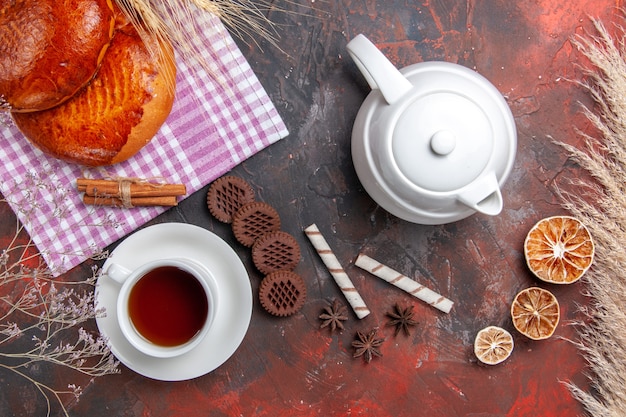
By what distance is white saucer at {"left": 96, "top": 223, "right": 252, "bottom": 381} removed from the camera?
1.37 meters

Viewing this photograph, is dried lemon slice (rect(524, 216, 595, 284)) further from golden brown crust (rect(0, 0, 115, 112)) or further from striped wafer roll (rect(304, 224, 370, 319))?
golden brown crust (rect(0, 0, 115, 112))

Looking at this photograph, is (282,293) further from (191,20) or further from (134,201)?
(191,20)

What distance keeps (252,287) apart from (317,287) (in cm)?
17

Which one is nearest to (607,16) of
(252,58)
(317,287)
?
(252,58)

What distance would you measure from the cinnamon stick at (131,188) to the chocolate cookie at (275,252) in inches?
9.2

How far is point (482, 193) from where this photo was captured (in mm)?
1193

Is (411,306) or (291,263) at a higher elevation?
(291,263)

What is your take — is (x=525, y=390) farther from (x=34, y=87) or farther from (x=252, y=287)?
(x=34, y=87)

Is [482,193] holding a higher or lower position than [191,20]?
lower

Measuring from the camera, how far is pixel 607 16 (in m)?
1.57

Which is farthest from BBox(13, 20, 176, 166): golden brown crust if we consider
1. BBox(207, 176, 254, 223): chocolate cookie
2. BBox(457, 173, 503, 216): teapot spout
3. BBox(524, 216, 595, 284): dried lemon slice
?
BBox(524, 216, 595, 284): dried lemon slice

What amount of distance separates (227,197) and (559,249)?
0.86 m

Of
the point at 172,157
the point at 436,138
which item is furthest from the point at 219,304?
the point at 436,138

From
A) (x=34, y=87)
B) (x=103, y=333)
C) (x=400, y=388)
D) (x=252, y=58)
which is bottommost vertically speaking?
(x=400, y=388)
